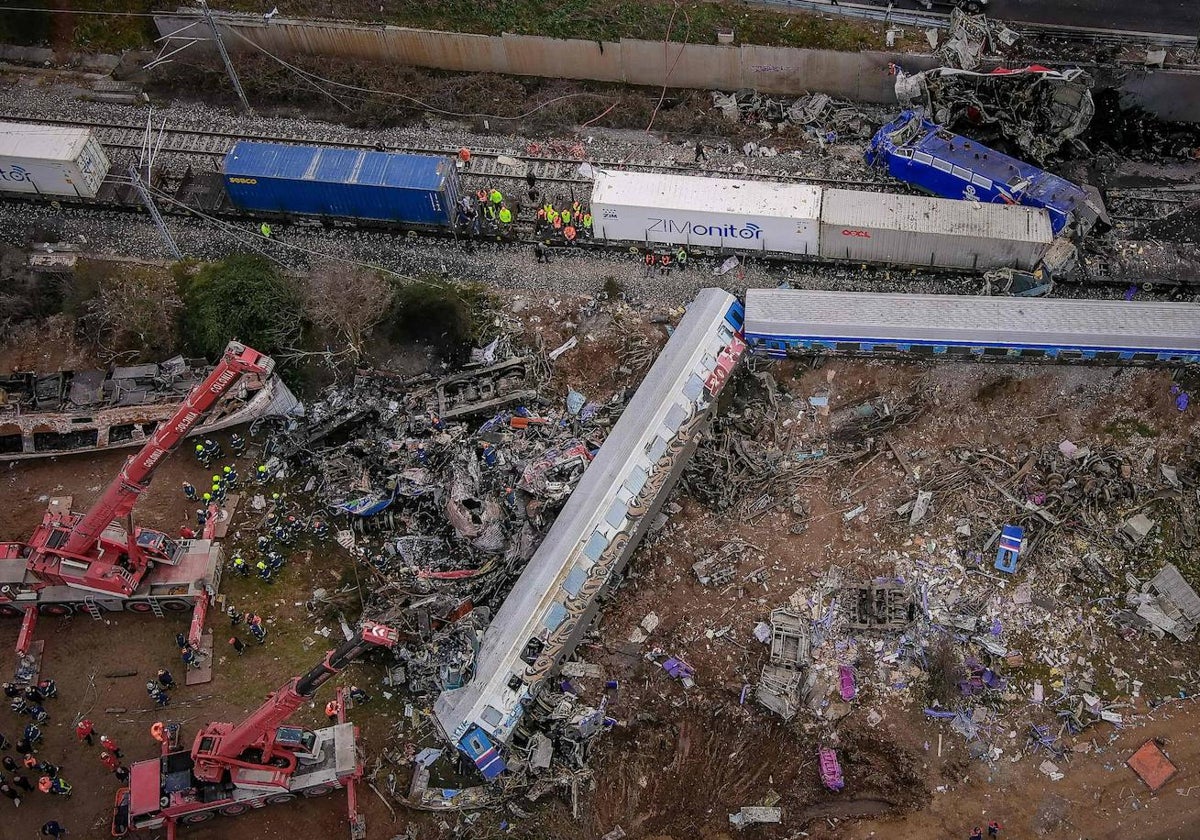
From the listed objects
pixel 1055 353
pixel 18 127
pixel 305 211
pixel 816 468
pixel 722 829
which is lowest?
pixel 722 829

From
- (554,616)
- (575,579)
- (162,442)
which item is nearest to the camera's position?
(162,442)

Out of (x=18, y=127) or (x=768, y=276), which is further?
(x=18, y=127)

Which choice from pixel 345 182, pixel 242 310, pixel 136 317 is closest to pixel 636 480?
pixel 242 310

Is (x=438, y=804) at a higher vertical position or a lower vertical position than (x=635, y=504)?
lower

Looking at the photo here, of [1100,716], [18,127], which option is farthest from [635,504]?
[18,127]

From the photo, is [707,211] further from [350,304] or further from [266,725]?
[266,725]

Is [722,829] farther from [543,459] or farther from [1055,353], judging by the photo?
[1055,353]

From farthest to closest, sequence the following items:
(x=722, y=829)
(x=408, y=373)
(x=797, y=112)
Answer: (x=797, y=112) < (x=408, y=373) < (x=722, y=829)
